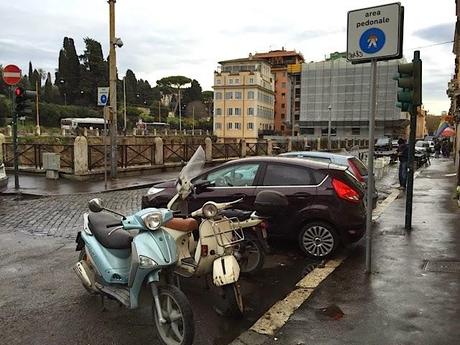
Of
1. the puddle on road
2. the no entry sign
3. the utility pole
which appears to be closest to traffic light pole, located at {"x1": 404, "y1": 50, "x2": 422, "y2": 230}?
the puddle on road

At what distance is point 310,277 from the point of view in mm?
5770

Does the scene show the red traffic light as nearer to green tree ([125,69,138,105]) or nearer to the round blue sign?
the round blue sign

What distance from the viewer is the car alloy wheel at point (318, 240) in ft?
21.7

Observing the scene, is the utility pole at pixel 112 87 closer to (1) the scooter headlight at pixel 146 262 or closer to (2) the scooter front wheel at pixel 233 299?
(2) the scooter front wheel at pixel 233 299

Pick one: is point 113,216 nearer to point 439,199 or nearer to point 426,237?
point 426,237

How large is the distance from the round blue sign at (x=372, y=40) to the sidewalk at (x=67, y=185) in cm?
1066

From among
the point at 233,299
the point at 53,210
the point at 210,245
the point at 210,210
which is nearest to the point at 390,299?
the point at 233,299

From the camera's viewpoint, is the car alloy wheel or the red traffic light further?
the red traffic light

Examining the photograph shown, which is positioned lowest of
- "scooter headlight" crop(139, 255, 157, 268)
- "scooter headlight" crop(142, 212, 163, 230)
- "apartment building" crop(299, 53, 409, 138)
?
"scooter headlight" crop(139, 255, 157, 268)

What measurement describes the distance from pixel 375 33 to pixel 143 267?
3.79 metres

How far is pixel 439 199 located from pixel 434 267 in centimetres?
750

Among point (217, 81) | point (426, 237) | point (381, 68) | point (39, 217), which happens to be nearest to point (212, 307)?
point (426, 237)

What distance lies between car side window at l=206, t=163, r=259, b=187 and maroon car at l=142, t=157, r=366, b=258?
0.05 ft

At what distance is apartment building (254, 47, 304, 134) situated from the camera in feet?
326
